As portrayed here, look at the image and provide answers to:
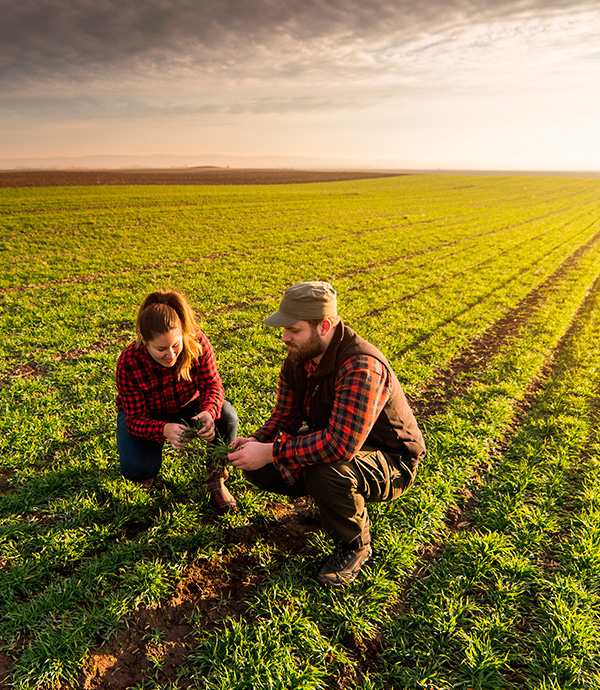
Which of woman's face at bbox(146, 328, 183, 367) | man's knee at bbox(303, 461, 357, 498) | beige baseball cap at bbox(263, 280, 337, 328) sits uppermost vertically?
beige baseball cap at bbox(263, 280, 337, 328)

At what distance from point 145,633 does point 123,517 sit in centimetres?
125

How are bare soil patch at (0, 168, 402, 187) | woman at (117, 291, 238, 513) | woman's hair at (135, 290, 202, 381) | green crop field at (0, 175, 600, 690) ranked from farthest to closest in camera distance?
bare soil patch at (0, 168, 402, 187) → woman at (117, 291, 238, 513) → woman's hair at (135, 290, 202, 381) → green crop field at (0, 175, 600, 690)

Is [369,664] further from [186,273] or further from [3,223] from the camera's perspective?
[3,223]

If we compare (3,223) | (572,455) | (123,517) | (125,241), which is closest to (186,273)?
(125,241)

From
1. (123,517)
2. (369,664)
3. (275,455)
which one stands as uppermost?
(275,455)

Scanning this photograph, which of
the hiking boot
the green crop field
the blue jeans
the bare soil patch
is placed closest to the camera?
the green crop field

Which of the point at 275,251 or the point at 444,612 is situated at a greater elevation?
the point at 275,251

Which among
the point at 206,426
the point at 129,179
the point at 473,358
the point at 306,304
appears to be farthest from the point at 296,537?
the point at 129,179

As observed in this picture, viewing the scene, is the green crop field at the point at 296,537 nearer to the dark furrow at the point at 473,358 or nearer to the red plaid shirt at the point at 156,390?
the dark furrow at the point at 473,358

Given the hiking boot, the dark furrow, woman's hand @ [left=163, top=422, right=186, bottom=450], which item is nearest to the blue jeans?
woman's hand @ [left=163, top=422, right=186, bottom=450]

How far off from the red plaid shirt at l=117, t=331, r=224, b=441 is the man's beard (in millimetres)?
1207

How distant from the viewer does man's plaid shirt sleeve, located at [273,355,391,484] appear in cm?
316

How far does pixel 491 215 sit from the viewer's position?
35656 millimetres

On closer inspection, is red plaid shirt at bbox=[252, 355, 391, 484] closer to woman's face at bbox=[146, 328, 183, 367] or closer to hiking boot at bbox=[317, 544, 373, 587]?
hiking boot at bbox=[317, 544, 373, 587]
